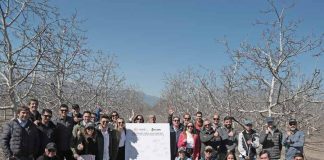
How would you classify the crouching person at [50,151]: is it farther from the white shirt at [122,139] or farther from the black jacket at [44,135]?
the white shirt at [122,139]

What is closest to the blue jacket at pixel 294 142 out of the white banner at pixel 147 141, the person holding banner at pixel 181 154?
the person holding banner at pixel 181 154

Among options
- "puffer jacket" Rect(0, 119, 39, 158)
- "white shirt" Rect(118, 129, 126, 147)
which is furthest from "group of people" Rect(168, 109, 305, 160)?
"puffer jacket" Rect(0, 119, 39, 158)

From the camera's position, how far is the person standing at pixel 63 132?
754 cm

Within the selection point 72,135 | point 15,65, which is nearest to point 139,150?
point 72,135

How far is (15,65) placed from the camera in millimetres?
7902

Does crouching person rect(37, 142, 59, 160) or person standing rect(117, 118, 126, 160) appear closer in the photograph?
crouching person rect(37, 142, 59, 160)

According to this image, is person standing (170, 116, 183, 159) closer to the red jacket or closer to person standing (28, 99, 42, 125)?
the red jacket

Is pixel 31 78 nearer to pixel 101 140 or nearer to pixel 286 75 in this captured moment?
pixel 101 140

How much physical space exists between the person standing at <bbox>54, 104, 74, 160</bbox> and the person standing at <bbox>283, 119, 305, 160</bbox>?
5112 millimetres

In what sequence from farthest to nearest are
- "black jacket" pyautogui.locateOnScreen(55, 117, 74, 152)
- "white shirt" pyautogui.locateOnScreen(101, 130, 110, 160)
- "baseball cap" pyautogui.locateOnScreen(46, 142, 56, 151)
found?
"white shirt" pyautogui.locateOnScreen(101, 130, 110, 160) < "black jacket" pyautogui.locateOnScreen(55, 117, 74, 152) < "baseball cap" pyautogui.locateOnScreen(46, 142, 56, 151)

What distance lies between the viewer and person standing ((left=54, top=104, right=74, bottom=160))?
754cm

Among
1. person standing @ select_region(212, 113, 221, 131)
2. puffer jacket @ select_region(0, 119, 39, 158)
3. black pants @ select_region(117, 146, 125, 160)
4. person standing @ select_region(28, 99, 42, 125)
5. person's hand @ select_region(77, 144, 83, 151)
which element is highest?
person standing @ select_region(28, 99, 42, 125)

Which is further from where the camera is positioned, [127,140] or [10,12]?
[127,140]

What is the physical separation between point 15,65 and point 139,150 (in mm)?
3429
